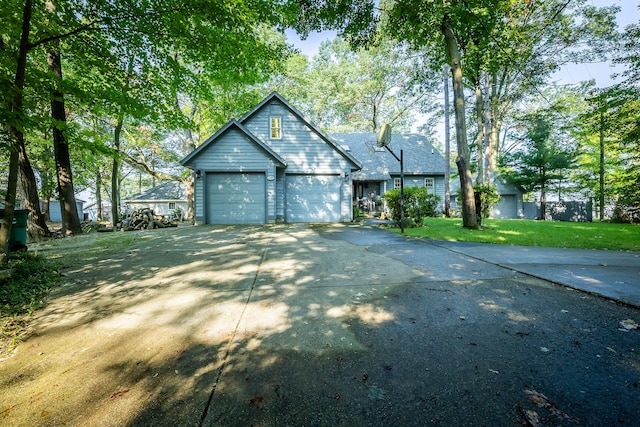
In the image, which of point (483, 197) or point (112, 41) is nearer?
point (112, 41)

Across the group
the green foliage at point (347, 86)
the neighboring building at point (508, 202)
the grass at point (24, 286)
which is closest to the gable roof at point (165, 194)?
the green foliage at point (347, 86)

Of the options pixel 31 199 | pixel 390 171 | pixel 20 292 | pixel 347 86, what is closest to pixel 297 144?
pixel 390 171

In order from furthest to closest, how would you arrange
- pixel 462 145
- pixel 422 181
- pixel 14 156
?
pixel 422 181 → pixel 462 145 → pixel 14 156

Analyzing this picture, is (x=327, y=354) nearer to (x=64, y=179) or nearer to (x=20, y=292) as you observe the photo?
(x=20, y=292)

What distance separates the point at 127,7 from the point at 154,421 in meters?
7.71

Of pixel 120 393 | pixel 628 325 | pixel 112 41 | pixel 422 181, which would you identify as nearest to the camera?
pixel 120 393

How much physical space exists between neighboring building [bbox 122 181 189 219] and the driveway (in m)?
24.8

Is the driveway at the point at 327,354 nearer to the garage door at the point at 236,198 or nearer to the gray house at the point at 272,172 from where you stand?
the garage door at the point at 236,198

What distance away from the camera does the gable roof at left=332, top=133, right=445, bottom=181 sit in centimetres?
2025

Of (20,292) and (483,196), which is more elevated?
(483,196)

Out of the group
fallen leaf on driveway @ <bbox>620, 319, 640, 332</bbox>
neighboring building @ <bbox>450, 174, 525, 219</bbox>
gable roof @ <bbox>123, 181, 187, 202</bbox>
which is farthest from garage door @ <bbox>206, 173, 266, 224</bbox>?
neighboring building @ <bbox>450, 174, 525, 219</bbox>

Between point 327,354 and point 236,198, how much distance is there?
11111mm

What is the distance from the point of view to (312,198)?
1331 cm

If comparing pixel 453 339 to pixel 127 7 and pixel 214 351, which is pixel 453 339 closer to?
pixel 214 351
